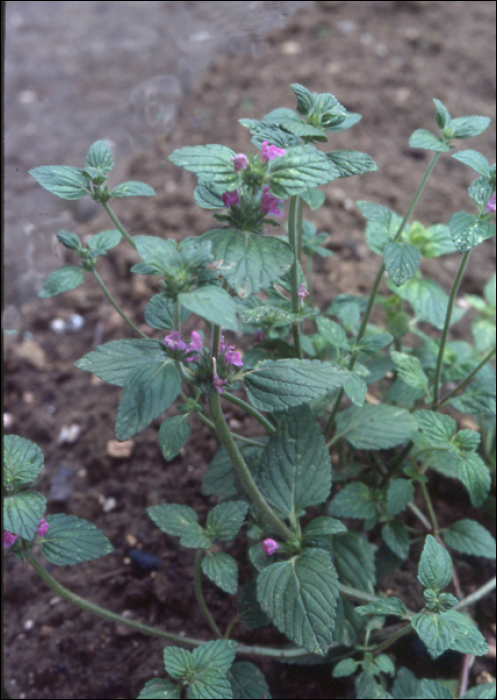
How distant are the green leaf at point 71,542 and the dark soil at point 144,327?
55cm

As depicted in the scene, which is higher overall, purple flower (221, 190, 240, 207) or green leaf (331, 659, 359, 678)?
purple flower (221, 190, 240, 207)

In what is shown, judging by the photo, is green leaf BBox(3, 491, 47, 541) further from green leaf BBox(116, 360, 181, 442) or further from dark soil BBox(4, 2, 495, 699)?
dark soil BBox(4, 2, 495, 699)

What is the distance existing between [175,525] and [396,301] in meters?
1.02

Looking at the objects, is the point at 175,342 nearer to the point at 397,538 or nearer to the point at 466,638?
the point at 466,638

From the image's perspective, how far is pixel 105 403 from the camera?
7.72 ft

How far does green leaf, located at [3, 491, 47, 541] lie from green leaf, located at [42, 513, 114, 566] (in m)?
0.13

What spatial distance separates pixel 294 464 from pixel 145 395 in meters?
0.53

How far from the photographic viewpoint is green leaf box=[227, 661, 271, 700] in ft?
4.92

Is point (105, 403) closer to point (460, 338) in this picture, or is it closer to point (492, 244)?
point (460, 338)

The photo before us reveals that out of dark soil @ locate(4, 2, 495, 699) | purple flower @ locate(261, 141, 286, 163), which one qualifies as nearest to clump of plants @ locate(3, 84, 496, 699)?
purple flower @ locate(261, 141, 286, 163)

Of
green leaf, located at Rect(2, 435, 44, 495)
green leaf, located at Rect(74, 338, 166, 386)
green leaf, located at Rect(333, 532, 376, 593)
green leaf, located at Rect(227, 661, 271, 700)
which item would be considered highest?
green leaf, located at Rect(74, 338, 166, 386)

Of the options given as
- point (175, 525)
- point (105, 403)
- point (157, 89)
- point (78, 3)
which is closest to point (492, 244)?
point (105, 403)

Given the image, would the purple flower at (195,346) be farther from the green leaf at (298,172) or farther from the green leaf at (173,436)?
the green leaf at (298,172)

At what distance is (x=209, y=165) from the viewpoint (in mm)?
1044
